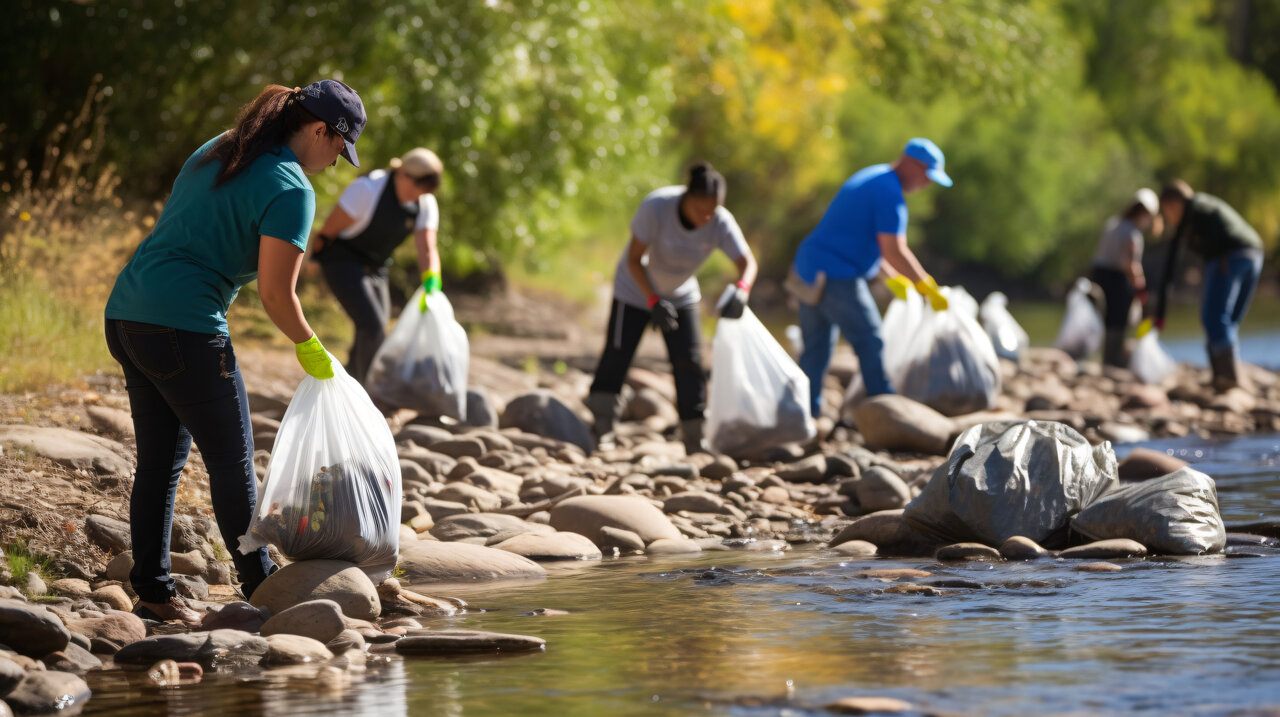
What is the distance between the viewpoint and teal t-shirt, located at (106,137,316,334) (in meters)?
4.02

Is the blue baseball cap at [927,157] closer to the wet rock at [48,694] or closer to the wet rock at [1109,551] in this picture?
the wet rock at [1109,551]

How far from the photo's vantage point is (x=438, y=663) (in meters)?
3.95

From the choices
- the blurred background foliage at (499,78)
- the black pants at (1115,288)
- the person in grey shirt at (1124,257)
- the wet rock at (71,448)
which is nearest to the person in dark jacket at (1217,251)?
the person in grey shirt at (1124,257)

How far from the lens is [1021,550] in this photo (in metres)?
5.41

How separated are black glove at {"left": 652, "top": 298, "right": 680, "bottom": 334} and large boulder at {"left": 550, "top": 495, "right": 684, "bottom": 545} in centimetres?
157

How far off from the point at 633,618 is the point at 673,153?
2319 centimetres

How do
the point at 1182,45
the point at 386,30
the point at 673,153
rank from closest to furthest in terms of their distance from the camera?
the point at 386,30 < the point at 673,153 < the point at 1182,45

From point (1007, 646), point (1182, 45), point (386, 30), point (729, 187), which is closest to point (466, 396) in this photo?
point (386, 30)

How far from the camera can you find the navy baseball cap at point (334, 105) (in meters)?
4.07

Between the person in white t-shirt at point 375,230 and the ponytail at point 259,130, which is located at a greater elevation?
the person in white t-shirt at point 375,230

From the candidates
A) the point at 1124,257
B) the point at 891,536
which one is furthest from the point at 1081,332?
the point at 891,536

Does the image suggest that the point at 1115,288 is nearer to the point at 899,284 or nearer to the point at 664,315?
the point at 899,284

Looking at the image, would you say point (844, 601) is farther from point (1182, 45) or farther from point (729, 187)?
point (1182, 45)

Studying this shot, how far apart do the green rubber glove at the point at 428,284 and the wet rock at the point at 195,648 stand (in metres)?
3.86
